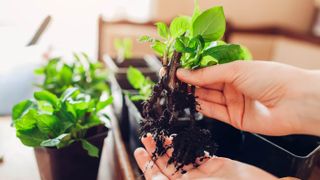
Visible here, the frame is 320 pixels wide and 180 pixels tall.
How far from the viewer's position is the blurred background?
1148mm

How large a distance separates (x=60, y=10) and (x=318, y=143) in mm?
1411

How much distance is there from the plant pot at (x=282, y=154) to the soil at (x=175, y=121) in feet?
0.38

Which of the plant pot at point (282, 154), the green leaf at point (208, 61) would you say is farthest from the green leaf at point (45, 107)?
the plant pot at point (282, 154)

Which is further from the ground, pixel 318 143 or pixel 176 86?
pixel 176 86

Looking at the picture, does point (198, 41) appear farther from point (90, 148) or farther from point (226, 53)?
point (90, 148)

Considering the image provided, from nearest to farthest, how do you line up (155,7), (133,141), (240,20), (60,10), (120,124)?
(133,141) < (120,124) < (60,10) < (155,7) < (240,20)

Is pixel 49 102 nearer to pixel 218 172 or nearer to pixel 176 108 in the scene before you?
pixel 176 108

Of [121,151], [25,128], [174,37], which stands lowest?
[121,151]

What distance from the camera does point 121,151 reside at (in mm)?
837

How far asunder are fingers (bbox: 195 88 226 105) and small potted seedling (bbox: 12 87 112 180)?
0.25 meters

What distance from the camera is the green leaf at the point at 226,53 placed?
583 mm

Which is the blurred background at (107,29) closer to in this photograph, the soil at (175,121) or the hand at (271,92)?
the soil at (175,121)

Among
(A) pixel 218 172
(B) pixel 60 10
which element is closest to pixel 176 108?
(A) pixel 218 172

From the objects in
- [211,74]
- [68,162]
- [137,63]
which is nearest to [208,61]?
[211,74]
